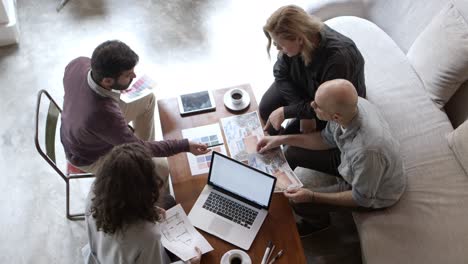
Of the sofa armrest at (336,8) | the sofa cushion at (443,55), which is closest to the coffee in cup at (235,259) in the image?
the sofa cushion at (443,55)

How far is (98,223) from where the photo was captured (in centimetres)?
167

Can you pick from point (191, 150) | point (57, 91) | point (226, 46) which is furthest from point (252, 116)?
point (57, 91)

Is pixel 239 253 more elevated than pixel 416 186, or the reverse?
pixel 416 186

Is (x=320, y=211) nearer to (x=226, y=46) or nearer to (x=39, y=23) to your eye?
(x=226, y=46)

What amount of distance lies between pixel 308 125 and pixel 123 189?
1199 millimetres

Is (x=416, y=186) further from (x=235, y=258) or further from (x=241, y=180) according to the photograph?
(x=235, y=258)

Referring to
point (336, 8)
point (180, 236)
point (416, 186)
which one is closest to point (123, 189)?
point (180, 236)

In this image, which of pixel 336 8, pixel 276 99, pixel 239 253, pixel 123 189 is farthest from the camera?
pixel 336 8

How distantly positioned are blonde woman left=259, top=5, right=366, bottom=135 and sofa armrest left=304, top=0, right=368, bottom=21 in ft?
2.56

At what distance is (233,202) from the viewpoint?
2092 millimetres

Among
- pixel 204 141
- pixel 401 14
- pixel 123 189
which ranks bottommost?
pixel 204 141

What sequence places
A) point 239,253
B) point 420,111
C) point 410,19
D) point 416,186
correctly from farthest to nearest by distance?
1. point 410,19
2. point 420,111
3. point 416,186
4. point 239,253

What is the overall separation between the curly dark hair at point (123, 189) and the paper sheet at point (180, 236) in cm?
31

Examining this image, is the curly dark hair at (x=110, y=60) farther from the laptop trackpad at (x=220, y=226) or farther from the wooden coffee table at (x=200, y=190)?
the laptop trackpad at (x=220, y=226)
